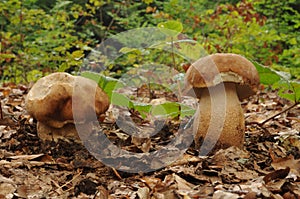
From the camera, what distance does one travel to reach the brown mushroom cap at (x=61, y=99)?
7.67ft

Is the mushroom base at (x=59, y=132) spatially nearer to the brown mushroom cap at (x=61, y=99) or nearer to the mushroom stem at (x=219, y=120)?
the brown mushroom cap at (x=61, y=99)

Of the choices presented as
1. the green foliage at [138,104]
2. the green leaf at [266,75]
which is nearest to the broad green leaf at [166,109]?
the green foliage at [138,104]

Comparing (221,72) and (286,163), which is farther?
Result: (221,72)

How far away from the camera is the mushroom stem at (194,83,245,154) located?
88.2 inches

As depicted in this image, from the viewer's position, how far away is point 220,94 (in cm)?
227

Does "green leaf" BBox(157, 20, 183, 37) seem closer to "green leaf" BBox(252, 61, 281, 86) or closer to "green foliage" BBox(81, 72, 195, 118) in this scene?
"green foliage" BBox(81, 72, 195, 118)

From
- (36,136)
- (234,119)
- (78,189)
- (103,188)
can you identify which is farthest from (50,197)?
(234,119)

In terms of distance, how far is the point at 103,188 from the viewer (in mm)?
1814

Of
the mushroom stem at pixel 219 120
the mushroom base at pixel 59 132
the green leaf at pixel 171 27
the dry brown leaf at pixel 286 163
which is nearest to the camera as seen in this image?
the dry brown leaf at pixel 286 163

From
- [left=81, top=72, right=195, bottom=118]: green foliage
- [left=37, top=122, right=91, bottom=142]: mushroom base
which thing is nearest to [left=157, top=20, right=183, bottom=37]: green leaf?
[left=81, top=72, right=195, bottom=118]: green foliage

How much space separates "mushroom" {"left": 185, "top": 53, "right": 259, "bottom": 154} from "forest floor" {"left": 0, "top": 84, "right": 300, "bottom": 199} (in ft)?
0.40

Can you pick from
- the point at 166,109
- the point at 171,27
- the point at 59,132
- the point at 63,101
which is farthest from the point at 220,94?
the point at 59,132

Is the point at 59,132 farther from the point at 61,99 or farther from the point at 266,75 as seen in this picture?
the point at 266,75

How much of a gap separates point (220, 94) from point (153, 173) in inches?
27.0
